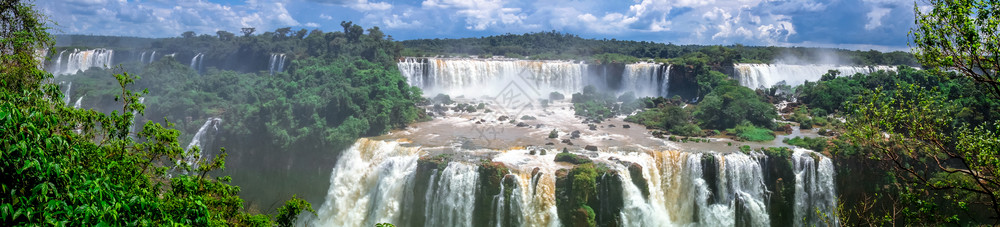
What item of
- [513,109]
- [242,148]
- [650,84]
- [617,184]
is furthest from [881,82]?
[242,148]

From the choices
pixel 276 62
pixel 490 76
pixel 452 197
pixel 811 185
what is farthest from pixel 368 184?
pixel 276 62

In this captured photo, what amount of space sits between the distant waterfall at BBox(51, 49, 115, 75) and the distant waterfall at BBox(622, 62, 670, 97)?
43851 mm

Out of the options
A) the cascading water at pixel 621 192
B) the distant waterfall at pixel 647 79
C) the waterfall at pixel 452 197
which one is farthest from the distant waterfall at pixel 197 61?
the waterfall at pixel 452 197

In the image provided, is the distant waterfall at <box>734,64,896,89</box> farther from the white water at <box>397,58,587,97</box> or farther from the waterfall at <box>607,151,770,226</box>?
the waterfall at <box>607,151,770,226</box>

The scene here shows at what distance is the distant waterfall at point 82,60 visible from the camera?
46875 millimetres

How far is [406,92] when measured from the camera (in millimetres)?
31453

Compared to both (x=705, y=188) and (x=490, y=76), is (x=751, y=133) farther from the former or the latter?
(x=490, y=76)

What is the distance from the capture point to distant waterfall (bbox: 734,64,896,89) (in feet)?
136

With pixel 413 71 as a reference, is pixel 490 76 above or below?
below

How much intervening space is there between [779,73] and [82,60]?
2290 inches

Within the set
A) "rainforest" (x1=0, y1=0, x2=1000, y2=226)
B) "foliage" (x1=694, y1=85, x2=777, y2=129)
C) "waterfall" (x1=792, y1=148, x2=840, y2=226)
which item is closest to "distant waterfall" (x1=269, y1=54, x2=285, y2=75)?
"rainforest" (x1=0, y1=0, x2=1000, y2=226)

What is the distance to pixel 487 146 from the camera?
76.7ft

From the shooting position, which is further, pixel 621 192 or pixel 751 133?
pixel 751 133

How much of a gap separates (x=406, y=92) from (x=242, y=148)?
897 cm
